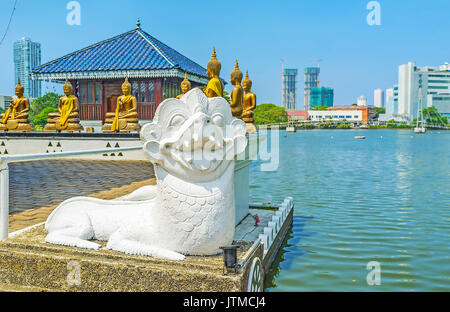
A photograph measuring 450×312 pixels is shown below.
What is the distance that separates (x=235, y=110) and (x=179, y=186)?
3.71m

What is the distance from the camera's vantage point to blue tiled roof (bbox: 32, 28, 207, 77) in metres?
18.5

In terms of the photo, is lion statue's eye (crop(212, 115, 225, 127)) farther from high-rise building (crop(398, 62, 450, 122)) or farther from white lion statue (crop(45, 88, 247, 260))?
high-rise building (crop(398, 62, 450, 122))

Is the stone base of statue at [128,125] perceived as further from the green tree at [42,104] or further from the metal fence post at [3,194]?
the green tree at [42,104]

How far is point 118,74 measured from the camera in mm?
18500

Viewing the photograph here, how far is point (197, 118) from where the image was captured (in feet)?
11.4

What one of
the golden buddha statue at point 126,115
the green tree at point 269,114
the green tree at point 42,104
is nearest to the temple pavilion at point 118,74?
the golden buddha statue at point 126,115

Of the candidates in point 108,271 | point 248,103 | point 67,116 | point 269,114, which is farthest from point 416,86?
point 108,271

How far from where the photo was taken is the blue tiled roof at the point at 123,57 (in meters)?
18.5

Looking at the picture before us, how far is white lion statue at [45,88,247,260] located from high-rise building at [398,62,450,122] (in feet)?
417

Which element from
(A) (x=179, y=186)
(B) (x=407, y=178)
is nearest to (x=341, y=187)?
(B) (x=407, y=178)

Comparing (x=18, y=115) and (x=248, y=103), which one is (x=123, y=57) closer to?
(x=18, y=115)

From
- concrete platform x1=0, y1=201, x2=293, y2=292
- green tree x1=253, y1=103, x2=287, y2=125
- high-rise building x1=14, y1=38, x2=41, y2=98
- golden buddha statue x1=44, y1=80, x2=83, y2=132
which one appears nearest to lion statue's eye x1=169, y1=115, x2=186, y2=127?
concrete platform x1=0, y1=201, x2=293, y2=292
